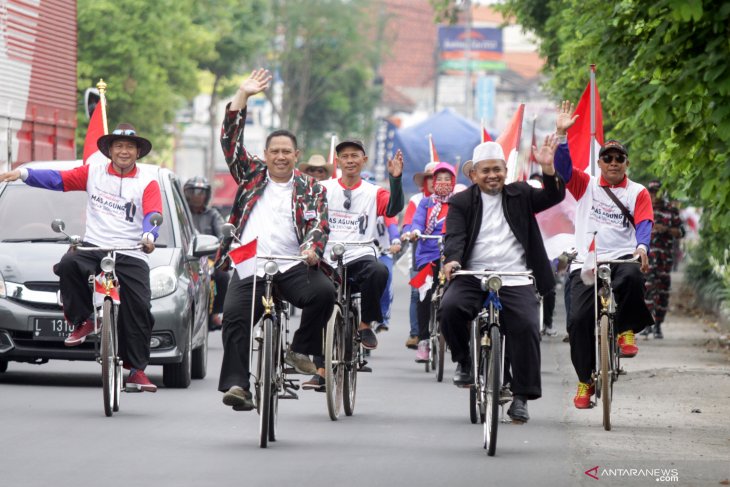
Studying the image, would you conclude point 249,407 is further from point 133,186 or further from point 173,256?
point 173,256

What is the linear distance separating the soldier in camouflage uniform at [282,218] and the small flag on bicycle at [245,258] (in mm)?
68

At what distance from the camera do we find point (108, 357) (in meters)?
11.8

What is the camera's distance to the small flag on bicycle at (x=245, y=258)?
10484mm

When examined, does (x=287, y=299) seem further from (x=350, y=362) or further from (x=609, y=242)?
(x=609, y=242)

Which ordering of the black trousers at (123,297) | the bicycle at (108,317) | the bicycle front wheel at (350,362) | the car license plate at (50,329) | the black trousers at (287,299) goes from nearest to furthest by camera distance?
the black trousers at (287,299) < the bicycle at (108,317) < the bicycle front wheel at (350,362) < the black trousers at (123,297) < the car license plate at (50,329)

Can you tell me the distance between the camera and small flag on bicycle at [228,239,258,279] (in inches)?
413

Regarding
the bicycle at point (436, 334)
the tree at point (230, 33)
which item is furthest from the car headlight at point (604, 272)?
the tree at point (230, 33)

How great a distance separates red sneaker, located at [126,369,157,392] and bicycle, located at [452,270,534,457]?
2.60 meters

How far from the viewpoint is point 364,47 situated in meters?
74.3

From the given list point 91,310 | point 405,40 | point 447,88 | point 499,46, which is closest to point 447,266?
point 91,310

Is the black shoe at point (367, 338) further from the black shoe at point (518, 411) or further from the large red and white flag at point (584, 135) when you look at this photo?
the black shoe at point (518, 411)

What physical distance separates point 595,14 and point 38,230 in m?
5.16

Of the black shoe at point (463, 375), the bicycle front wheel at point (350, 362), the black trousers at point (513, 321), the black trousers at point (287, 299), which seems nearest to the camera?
the black trousers at point (287, 299)

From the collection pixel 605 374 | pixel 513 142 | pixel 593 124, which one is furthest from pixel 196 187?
pixel 605 374
